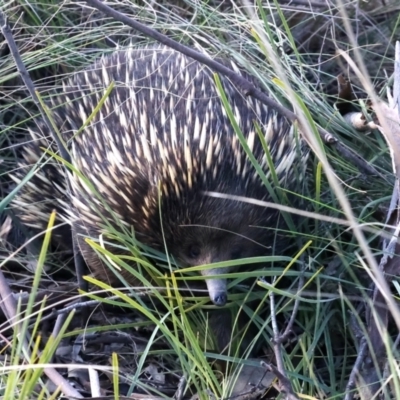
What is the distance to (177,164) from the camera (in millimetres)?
1615

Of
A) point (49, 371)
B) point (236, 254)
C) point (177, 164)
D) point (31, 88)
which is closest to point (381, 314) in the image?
point (236, 254)

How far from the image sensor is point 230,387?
1.52 m

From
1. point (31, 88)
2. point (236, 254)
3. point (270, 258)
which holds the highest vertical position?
point (31, 88)

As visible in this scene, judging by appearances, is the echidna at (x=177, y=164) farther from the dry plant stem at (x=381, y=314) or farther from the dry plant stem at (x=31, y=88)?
the dry plant stem at (x=381, y=314)

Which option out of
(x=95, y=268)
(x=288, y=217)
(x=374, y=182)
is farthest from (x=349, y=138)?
(x=95, y=268)

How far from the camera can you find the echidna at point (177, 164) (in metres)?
1.62

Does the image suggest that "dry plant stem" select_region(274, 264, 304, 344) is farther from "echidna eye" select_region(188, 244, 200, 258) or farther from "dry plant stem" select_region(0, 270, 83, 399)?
"dry plant stem" select_region(0, 270, 83, 399)

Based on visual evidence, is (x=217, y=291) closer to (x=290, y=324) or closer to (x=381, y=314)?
(x=290, y=324)

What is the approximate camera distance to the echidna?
1620mm

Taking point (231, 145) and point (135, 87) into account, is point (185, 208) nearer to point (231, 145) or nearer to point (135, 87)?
point (231, 145)

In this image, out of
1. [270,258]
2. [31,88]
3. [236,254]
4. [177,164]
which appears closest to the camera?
[270,258]

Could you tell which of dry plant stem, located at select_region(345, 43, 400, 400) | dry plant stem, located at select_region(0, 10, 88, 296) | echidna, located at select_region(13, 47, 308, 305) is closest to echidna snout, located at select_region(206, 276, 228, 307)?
echidna, located at select_region(13, 47, 308, 305)

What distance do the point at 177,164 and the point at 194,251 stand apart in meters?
0.19

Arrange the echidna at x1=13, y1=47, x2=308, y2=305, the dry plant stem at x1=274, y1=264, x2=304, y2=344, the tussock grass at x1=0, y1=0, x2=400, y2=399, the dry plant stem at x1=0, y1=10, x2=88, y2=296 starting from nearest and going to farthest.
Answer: the dry plant stem at x1=274, y1=264, x2=304, y2=344
the dry plant stem at x1=0, y1=10, x2=88, y2=296
the tussock grass at x1=0, y1=0, x2=400, y2=399
the echidna at x1=13, y1=47, x2=308, y2=305
